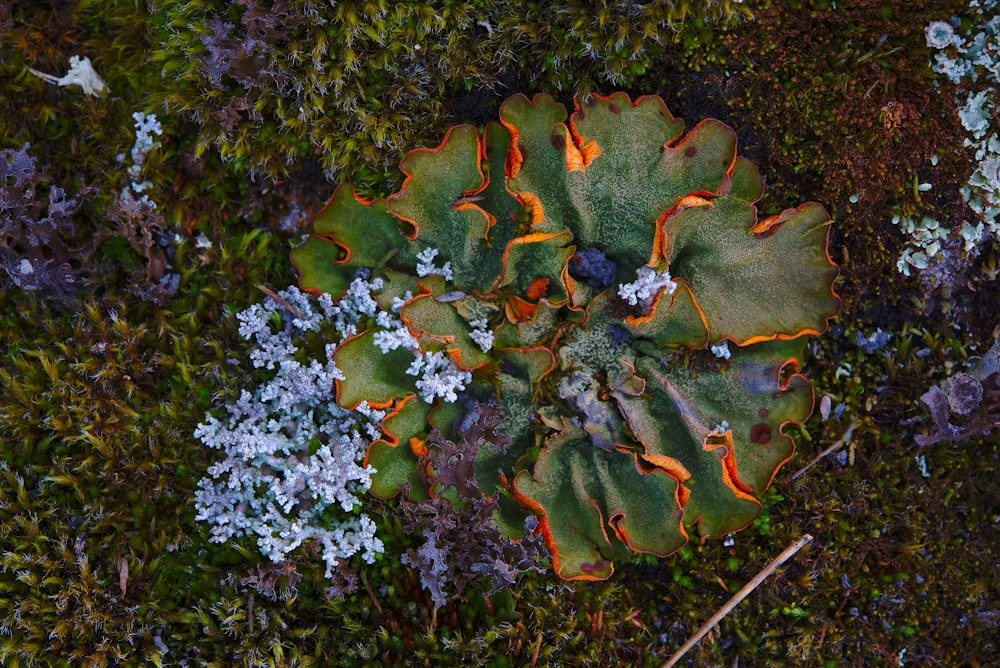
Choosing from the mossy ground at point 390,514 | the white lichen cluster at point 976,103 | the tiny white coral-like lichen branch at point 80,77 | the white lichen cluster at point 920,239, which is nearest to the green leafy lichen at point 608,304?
the mossy ground at point 390,514

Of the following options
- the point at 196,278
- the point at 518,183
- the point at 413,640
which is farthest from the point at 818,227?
the point at 196,278

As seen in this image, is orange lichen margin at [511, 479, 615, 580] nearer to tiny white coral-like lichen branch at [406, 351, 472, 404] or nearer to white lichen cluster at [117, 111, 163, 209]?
tiny white coral-like lichen branch at [406, 351, 472, 404]

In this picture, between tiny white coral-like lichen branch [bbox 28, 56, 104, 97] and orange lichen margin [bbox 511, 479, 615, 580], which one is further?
tiny white coral-like lichen branch [bbox 28, 56, 104, 97]

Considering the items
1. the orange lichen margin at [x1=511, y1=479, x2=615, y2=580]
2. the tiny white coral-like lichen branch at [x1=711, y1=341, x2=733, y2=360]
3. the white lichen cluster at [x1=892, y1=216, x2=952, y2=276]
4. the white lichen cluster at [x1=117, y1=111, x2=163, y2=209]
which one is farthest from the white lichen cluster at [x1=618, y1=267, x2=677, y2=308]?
the white lichen cluster at [x1=117, y1=111, x2=163, y2=209]

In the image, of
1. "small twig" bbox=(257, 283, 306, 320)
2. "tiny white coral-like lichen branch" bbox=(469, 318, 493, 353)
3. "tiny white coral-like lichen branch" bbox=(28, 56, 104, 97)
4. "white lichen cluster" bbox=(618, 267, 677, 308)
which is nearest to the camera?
"white lichen cluster" bbox=(618, 267, 677, 308)

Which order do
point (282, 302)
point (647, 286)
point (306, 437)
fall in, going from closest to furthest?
point (647, 286) → point (306, 437) → point (282, 302)

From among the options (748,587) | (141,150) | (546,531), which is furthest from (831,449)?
(141,150)

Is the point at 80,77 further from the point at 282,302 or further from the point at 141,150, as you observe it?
the point at 282,302
